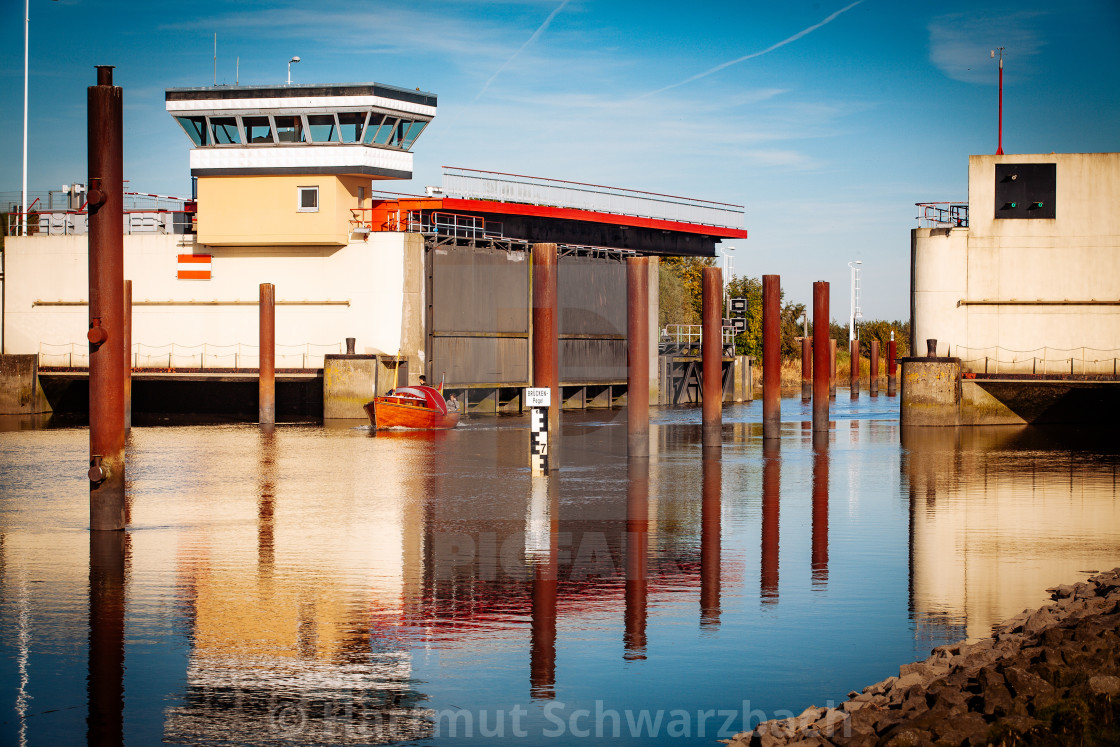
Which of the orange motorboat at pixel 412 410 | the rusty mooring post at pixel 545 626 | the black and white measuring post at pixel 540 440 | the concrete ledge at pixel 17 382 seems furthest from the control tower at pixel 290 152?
the rusty mooring post at pixel 545 626

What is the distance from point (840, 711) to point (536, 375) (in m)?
15.6

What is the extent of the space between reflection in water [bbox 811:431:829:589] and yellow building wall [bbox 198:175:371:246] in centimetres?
2144

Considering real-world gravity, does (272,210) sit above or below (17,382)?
above

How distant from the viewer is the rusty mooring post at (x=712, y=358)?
99.7 ft

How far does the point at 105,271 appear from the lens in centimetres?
1573

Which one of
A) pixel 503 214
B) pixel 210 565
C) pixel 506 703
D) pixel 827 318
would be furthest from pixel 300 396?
pixel 506 703

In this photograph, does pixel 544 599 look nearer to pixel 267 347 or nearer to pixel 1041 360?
pixel 267 347

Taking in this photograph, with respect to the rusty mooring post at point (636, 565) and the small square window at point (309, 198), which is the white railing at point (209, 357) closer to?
the small square window at point (309, 198)

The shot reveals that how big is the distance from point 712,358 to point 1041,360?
16.5 metres

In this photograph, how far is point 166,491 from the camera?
2206 centimetres

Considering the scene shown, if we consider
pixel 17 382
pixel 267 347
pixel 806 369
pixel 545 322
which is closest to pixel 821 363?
pixel 545 322

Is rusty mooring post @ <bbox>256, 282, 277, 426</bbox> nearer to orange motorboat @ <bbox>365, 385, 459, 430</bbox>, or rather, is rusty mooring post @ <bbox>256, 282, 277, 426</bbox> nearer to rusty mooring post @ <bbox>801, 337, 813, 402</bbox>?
orange motorboat @ <bbox>365, 385, 459, 430</bbox>

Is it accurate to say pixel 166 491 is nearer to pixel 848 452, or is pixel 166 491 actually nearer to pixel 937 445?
pixel 848 452

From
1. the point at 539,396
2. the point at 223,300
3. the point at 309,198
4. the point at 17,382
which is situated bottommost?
the point at 17,382
